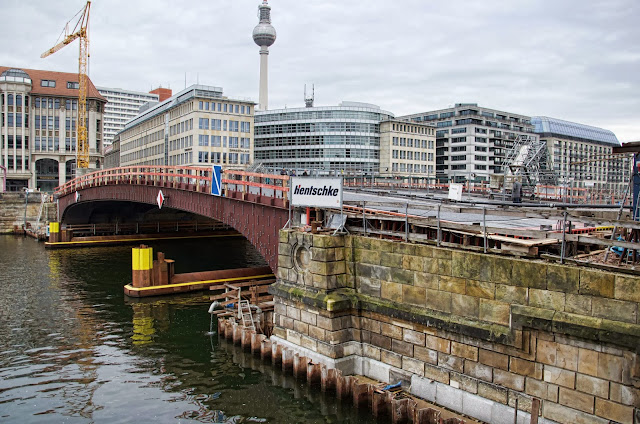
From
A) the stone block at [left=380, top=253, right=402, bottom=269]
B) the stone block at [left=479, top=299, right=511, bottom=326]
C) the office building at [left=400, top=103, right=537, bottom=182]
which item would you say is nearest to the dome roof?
the office building at [left=400, top=103, right=537, bottom=182]

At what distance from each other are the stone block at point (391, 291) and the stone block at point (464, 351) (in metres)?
2.57

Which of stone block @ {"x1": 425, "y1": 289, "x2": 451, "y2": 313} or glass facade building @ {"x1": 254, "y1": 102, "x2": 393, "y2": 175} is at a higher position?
glass facade building @ {"x1": 254, "y1": 102, "x2": 393, "y2": 175}

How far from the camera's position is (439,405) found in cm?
1664

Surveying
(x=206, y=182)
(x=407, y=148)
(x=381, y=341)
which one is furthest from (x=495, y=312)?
(x=407, y=148)

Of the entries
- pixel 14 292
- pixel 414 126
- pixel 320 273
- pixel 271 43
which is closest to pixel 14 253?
pixel 14 292

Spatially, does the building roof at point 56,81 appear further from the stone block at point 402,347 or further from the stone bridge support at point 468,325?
the stone block at point 402,347

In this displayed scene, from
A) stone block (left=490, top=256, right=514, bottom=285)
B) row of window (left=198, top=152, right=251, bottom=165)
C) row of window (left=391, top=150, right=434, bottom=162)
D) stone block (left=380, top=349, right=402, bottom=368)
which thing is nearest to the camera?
stone block (left=490, top=256, right=514, bottom=285)

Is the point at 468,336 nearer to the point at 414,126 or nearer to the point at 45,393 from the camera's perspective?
the point at 45,393

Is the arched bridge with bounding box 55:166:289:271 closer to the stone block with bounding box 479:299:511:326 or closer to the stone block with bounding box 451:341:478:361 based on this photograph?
the stone block with bounding box 451:341:478:361

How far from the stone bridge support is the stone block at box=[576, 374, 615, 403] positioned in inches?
1.0

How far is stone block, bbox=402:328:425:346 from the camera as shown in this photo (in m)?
17.4

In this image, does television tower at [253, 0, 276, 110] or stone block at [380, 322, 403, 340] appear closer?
stone block at [380, 322, 403, 340]

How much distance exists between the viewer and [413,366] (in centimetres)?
1764

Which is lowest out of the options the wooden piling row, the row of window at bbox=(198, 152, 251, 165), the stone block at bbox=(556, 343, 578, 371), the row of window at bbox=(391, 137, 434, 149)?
the wooden piling row
